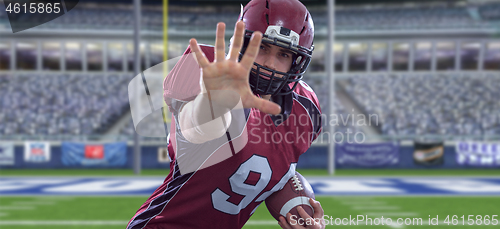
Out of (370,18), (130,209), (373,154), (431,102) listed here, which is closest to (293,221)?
(130,209)

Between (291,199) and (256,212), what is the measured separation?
3551 millimetres

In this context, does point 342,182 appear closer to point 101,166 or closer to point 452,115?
point 101,166

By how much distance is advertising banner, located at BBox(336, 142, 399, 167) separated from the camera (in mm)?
9805

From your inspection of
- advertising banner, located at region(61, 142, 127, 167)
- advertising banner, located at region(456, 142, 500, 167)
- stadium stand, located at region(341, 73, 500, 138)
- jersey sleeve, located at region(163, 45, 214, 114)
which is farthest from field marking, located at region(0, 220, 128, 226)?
stadium stand, located at region(341, 73, 500, 138)

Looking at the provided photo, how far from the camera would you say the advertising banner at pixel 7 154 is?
960 centimetres

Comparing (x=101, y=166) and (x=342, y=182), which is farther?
(x=101, y=166)

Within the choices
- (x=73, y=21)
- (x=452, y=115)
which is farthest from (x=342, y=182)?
(x=73, y=21)

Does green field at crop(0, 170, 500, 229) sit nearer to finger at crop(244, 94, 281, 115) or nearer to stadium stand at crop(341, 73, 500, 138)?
finger at crop(244, 94, 281, 115)

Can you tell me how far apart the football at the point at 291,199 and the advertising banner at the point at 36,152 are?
30.5 feet

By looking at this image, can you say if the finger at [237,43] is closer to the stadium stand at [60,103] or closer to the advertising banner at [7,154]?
the advertising banner at [7,154]

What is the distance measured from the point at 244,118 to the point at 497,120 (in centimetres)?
1367

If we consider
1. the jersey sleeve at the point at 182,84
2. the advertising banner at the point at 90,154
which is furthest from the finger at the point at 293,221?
the advertising banner at the point at 90,154

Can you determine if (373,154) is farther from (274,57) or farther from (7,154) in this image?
(274,57)

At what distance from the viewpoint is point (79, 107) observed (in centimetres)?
1365
